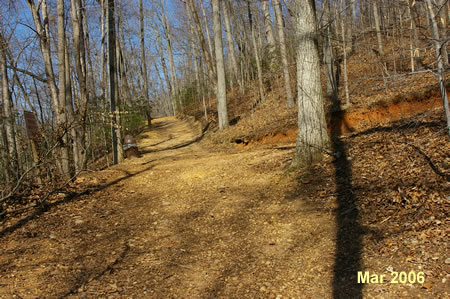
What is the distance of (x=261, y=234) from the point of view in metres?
4.84

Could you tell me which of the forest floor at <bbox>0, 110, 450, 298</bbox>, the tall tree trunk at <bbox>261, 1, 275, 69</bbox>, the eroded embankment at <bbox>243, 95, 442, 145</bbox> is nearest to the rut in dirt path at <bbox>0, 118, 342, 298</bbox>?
the forest floor at <bbox>0, 110, 450, 298</bbox>

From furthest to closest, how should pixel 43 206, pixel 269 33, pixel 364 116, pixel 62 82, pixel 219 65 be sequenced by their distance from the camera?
1. pixel 269 33
2. pixel 219 65
3. pixel 364 116
4. pixel 62 82
5. pixel 43 206

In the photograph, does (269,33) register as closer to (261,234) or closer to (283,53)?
(283,53)

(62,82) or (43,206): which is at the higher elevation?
(62,82)

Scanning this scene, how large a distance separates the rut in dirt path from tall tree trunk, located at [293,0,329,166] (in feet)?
2.77

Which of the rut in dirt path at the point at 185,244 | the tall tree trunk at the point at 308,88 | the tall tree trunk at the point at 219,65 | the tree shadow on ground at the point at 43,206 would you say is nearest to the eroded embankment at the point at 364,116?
the tall tree trunk at the point at 219,65

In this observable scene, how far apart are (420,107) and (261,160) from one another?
19.5ft

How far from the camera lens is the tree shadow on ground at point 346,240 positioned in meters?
3.40

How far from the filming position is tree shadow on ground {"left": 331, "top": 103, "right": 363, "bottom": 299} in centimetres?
340

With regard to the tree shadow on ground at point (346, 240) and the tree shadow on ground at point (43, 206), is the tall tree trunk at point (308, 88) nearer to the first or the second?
the tree shadow on ground at point (346, 240)

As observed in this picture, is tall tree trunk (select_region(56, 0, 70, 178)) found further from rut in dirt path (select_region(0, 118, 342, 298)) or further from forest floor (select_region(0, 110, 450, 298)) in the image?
rut in dirt path (select_region(0, 118, 342, 298))

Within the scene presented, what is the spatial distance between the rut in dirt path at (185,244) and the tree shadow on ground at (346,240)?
0.34 ft

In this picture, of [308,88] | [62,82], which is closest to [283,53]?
[308,88]

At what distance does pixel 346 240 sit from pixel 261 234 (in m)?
1.22
